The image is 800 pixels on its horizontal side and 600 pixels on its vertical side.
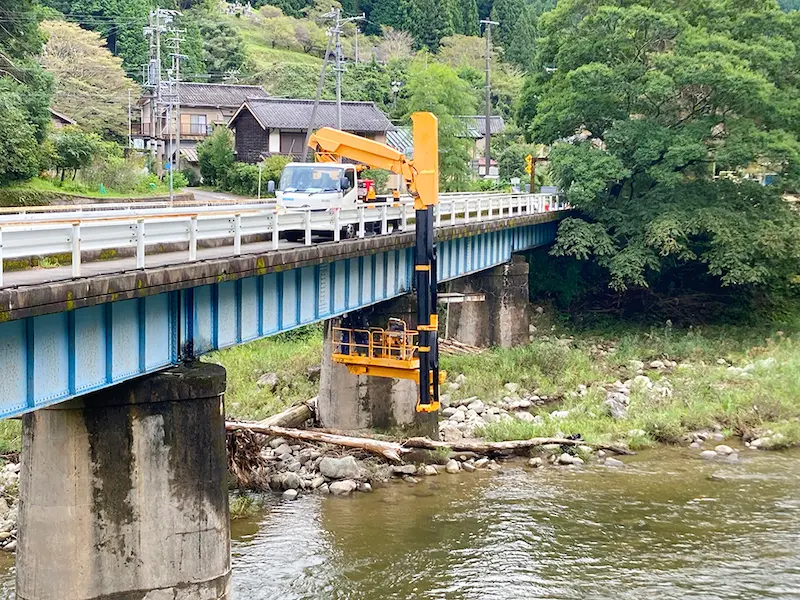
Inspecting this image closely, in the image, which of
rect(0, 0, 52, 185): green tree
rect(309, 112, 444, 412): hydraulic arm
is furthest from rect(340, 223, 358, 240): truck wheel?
rect(0, 0, 52, 185): green tree

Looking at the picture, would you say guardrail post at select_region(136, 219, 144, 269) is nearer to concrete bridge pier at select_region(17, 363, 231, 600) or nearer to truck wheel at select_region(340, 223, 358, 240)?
concrete bridge pier at select_region(17, 363, 231, 600)

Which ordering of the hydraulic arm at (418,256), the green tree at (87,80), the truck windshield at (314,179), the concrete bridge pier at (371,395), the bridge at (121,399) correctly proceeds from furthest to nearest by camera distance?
the green tree at (87,80) < the concrete bridge pier at (371,395) < the truck windshield at (314,179) < the hydraulic arm at (418,256) < the bridge at (121,399)

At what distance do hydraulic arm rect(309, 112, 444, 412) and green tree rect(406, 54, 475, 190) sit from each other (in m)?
39.0

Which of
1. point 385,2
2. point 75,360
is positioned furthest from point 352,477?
point 385,2

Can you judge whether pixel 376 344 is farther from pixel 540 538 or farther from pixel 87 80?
pixel 87 80

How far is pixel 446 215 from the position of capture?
116ft

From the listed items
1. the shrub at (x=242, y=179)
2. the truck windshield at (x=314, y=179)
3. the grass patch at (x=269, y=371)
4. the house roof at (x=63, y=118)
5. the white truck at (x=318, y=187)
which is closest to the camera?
the white truck at (x=318, y=187)

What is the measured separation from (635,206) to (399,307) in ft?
63.1

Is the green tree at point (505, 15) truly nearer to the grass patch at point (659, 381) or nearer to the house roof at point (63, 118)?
the house roof at point (63, 118)

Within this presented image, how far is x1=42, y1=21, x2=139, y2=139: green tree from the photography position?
74688 mm

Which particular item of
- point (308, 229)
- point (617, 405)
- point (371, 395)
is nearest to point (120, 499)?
point (308, 229)

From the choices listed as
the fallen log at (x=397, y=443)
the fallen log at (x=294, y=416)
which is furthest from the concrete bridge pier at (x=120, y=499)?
the fallen log at (x=294, y=416)

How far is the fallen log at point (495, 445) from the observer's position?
27.0 m

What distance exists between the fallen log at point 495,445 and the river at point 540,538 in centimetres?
95
